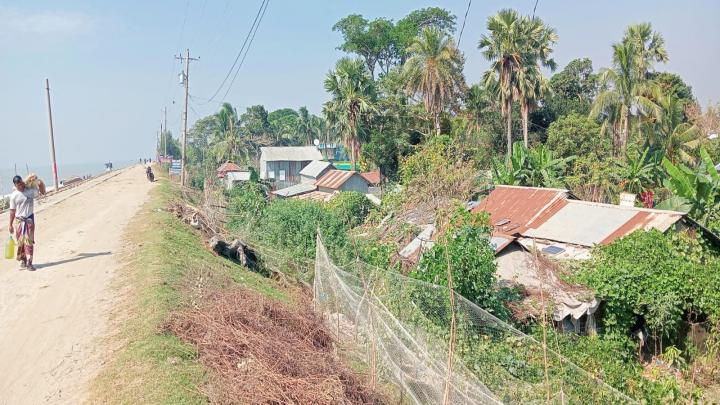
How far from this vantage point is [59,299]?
865cm

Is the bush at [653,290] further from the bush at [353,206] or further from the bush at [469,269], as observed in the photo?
the bush at [353,206]

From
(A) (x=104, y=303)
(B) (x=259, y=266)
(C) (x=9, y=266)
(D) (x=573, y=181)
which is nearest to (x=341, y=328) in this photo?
(A) (x=104, y=303)

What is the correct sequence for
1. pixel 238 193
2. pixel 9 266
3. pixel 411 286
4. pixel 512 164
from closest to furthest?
pixel 411 286
pixel 9 266
pixel 512 164
pixel 238 193

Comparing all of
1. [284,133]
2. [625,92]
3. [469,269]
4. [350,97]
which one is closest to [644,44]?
[625,92]

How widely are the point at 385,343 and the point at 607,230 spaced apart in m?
9.08

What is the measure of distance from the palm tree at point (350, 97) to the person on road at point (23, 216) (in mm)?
25300

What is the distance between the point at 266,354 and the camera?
6.18 meters

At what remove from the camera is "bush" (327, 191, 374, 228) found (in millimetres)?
21734

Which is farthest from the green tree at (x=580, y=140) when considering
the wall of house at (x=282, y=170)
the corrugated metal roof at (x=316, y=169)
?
the wall of house at (x=282, y=170)

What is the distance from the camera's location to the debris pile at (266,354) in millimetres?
5422

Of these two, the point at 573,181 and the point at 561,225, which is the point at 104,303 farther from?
the point at 573,181

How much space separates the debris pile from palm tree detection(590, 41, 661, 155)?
73.0ft

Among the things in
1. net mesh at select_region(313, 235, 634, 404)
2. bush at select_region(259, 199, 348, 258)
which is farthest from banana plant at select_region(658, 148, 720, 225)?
net mesh at select_region(313, 235, 634, 404)

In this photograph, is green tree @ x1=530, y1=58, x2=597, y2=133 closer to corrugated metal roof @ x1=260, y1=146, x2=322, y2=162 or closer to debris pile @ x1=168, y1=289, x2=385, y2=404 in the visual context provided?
corrugated metal roof @ x1=260, y1=146, x2=322, y2=162
